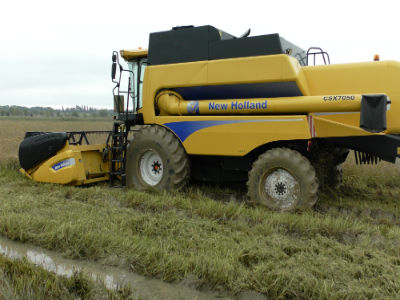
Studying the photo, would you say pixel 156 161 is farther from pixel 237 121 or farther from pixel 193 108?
pixel 237 121

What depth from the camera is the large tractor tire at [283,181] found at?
5016mm

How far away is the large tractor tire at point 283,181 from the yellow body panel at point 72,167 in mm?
3031

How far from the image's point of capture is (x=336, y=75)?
5.18 m

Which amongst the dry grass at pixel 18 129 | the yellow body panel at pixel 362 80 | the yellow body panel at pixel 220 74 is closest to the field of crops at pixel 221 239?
the yellow body panel at pixel 362 80

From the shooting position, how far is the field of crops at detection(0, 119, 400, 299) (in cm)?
293

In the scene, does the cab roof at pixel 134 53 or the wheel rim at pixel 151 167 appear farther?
the cab roof at pixel 134 53

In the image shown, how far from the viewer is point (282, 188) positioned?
17.2 feet

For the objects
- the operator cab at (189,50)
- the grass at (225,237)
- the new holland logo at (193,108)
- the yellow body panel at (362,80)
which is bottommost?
the grass at (225,237)

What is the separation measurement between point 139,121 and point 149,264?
4171 millimetres

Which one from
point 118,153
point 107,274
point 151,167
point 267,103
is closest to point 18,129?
point 118,153

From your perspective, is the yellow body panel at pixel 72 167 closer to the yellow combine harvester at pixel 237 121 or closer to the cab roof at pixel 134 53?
the yellow combine harvester at pixel 237 121

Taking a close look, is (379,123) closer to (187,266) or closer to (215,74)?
(215,74)

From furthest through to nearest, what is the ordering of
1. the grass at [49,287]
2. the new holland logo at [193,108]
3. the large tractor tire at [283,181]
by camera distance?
the new holland logo at [193,108] → the large tractor tire at [283,181] → the grass at [49,287]

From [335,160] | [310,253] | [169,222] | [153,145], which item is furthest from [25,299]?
[335,160]
